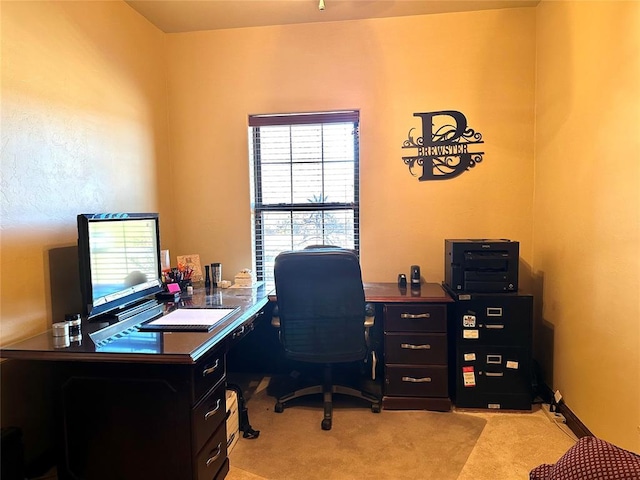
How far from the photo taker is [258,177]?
11.2ft

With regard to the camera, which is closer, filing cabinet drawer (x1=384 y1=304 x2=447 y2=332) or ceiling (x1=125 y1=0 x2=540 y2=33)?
filing cabinet drawer (x1=384 y1=304 x2=447 y2=332)

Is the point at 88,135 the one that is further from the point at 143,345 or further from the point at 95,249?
the point at 143,345

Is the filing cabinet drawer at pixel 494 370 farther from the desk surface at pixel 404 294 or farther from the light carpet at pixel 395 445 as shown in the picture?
the desk surface at pixel 404 294

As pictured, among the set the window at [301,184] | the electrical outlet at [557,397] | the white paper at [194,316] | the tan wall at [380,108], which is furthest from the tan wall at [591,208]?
the white paper at [194,316]

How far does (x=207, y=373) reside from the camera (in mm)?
1814

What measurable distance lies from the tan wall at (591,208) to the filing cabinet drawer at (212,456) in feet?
6.24

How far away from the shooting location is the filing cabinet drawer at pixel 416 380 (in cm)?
265

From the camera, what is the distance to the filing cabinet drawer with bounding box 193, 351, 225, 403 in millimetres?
1717

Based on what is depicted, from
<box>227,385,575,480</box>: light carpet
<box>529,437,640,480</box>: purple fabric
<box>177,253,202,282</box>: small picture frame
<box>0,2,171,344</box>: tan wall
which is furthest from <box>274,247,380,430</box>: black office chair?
<box>529,437,640,480</box>: purple fabric

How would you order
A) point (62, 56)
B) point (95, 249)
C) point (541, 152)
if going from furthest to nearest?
A: point (541, 152) < point (62, 56) < point (95, 249)

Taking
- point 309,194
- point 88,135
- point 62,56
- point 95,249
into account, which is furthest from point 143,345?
point 309,194

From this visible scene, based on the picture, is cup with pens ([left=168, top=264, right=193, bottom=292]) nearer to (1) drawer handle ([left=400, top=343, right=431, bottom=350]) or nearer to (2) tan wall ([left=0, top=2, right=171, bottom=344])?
(2) tan wall ([left=0, top=2, right=171, bottom=344])

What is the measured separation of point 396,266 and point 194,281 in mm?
1584

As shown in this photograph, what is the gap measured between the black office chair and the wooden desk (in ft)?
2.24
